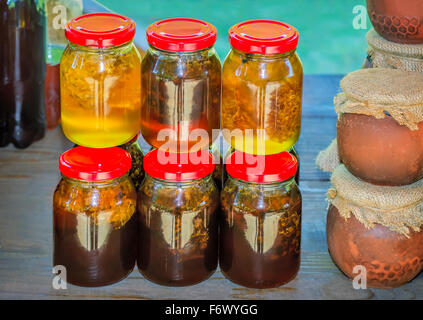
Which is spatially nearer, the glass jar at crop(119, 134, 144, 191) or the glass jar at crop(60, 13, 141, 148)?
the glass jar at crop(60, 13, 141, 148)

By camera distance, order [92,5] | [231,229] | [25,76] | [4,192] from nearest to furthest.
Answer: [231,229], [4,192], [25,76], [92,5]

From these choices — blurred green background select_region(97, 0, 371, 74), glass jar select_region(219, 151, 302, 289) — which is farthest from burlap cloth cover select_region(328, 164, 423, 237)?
blurred green background select_region(97, 0, 371, 74)

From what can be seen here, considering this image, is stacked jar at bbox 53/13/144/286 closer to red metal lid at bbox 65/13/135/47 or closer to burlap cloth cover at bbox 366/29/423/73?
red metal lid at bbox 65/13/135/47

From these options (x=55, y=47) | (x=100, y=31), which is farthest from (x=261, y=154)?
(x=55, y=47)

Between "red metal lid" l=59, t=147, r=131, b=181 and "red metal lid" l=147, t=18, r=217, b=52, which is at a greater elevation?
"red metal lid" l=147, t=18, r=217, b=52
